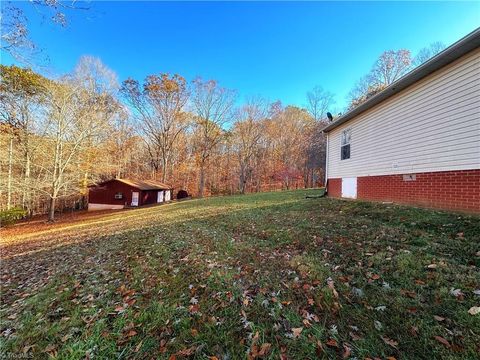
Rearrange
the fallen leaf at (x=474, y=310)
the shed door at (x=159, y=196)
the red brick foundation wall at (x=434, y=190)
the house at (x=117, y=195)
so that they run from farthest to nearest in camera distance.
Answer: the shed door at (x=159, y=196)
the house at (x=117, y=195)
the red brick foundation wall at (x=434, y=190)
the fallen leaf at (x=474, y=310)

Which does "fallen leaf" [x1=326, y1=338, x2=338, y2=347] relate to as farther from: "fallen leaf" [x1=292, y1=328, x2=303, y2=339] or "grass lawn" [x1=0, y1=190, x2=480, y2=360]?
"fallen leaf" [x1=292, y1=328, x2=303, y2=339]

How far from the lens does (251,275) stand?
3557 millimetres

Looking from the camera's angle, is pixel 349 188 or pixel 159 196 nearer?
pixel 349 188

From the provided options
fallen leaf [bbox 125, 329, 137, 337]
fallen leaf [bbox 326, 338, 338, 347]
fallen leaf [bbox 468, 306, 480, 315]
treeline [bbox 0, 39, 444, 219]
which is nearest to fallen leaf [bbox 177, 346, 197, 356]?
fallen leaf [bbox 125, 329, 137, 337]

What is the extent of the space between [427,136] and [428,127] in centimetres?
24

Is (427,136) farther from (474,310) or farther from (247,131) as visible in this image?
(247,131)

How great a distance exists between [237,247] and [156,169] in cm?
3308

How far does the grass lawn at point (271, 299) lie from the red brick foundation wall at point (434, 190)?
59 centimetres

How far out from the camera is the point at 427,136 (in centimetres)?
622

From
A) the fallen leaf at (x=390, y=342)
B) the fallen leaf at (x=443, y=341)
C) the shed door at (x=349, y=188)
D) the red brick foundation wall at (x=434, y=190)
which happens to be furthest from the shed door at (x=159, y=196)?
the fallen leaf at (x=443, y=341)

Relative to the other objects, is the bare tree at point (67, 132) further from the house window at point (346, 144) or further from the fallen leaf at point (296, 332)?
the fallen leaf at point (296, 332)

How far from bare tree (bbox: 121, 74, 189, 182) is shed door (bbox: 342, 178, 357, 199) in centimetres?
2462

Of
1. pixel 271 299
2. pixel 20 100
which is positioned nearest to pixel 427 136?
pixel 271 299

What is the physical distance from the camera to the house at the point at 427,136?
5102mm
